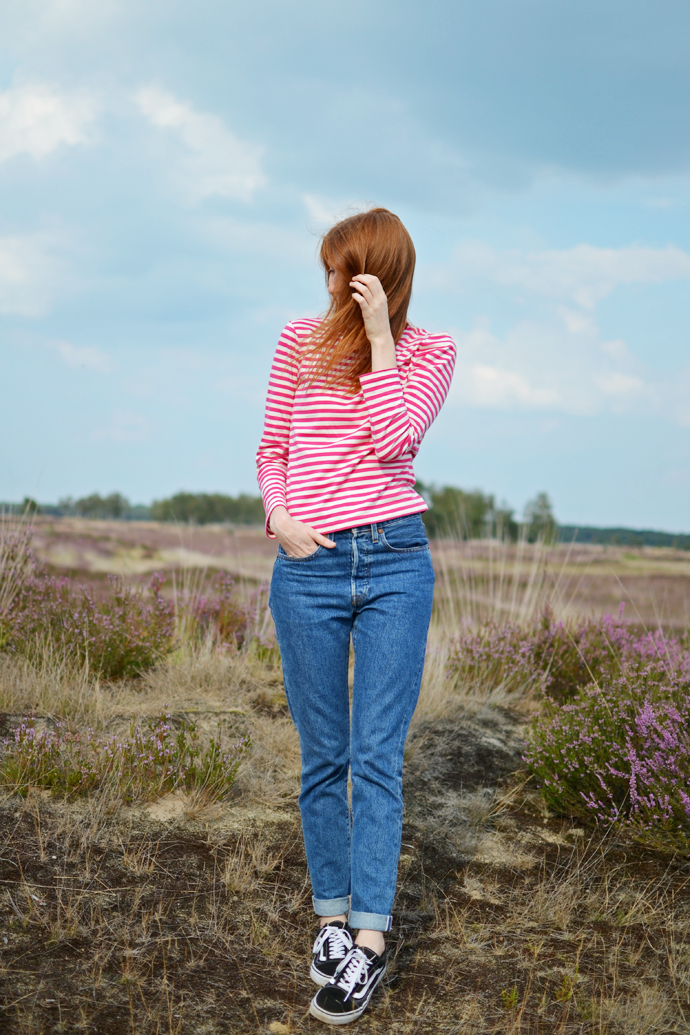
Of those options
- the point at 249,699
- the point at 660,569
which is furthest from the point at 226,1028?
the point at 660,569

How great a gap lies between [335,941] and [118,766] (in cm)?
160

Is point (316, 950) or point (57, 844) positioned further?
point (57, 844)

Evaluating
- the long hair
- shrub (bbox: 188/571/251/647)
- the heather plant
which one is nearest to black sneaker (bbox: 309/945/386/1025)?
the long hair

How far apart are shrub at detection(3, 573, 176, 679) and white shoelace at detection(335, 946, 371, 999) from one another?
3.05 metres

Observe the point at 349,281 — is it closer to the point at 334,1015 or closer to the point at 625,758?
the point at 334,1015

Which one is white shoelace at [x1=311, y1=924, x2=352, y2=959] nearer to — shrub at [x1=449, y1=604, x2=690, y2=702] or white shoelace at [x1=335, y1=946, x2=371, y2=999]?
white shoelace at [x1=335, y1=946, x2=371, y2=999]

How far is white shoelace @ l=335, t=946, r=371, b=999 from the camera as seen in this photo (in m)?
2.34

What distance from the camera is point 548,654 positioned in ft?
20.1

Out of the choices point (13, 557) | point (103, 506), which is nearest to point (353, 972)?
point (13, 557)

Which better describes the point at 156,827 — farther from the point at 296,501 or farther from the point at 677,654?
the point at 677,654

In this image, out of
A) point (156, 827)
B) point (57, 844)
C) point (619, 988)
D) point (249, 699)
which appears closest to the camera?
point (619, 988)

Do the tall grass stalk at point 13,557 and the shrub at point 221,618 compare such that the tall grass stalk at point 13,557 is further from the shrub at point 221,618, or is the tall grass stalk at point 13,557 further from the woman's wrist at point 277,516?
the woman's wrist at point 277,516

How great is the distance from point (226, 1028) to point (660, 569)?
20.5 metres

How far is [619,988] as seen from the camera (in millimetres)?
2793
